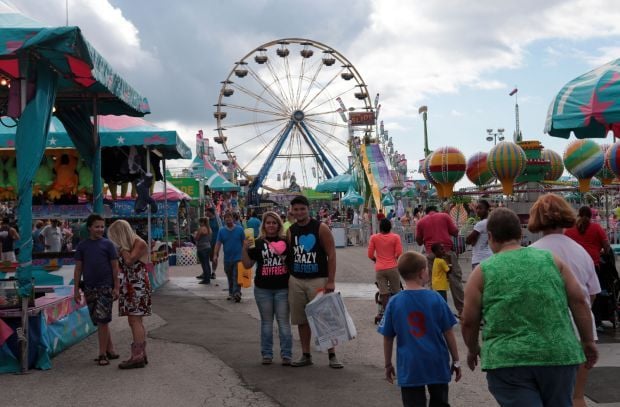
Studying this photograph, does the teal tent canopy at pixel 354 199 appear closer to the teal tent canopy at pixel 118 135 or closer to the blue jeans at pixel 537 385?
the teal tent canopy at pixel 118 135

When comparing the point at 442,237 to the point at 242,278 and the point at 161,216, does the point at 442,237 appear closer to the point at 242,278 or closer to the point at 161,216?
the point at 242,278

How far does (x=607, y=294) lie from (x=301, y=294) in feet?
12.2

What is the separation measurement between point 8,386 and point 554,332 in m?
4.75

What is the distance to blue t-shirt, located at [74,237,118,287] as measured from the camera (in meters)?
7.03

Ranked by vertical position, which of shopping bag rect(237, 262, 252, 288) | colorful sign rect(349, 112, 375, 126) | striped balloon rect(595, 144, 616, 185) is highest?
colorful sign rect(349, 112, 375, 126)

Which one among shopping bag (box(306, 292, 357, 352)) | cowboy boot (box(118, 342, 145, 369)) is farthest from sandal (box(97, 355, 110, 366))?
shopping bag (box(306, 292, 357, 352))

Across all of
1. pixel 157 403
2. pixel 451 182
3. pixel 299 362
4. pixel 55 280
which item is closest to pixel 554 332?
pixel 157 403

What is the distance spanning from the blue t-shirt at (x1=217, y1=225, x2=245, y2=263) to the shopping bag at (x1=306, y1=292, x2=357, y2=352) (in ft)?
19.0

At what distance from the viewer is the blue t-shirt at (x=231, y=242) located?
12211mm

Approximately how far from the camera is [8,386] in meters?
6.18

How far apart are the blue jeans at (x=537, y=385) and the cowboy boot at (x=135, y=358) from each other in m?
4.33

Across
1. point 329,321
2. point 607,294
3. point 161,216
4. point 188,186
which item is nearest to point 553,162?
point 188,186

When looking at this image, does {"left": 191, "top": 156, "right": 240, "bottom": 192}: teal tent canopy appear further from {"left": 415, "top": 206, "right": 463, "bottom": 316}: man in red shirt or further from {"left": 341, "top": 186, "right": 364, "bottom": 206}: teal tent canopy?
{"left": 415, "top": 206, "right": 463, "bottom": 316}: man in red shirt

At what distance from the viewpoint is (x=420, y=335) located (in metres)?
3.95
